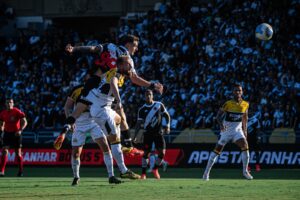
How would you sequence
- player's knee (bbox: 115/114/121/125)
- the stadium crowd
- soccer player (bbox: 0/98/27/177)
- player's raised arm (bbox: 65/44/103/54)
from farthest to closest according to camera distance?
the stadium crowd
soccer player (bbox: 0/98/27/177)
player's knee (bbox: 115/114/121/125)
player's raised arm (bbox: 65/44/103/54)

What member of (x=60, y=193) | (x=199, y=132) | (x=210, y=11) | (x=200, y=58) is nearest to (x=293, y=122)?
(x=199, y=132)

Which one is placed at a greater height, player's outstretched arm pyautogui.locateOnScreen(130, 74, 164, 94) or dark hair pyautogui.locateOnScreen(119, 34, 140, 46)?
dark hair pyautogui.locateOnScreen(119, 34, 140, 46)

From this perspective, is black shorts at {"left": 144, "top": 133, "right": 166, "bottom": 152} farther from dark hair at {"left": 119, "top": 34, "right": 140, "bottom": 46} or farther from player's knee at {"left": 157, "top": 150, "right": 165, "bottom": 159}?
dark hair at {"left": 119, "top": 34, "right": 140, "bottom": 46}

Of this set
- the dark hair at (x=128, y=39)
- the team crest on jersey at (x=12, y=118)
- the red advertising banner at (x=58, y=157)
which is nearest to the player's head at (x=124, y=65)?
the dark hair at (x=128, y=39)

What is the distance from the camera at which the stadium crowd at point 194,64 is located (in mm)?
29562

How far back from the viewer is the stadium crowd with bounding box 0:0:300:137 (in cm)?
2956

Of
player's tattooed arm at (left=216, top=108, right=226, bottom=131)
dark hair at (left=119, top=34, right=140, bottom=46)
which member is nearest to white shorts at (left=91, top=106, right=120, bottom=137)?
dark hair at (left=119, top=34, right=140, bottom=46)

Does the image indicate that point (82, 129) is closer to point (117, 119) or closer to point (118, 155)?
point (117, 119)

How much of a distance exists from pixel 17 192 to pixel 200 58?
20.3 meters

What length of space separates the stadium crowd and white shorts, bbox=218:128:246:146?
764 centimetres

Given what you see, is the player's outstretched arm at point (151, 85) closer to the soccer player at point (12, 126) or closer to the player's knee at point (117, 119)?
the player's knee at point (117, 119)

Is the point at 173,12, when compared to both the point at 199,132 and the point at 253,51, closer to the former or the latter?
the point at 253,51

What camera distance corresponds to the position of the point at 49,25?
1711 inches

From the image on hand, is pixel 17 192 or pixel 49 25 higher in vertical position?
pixel 49 25
